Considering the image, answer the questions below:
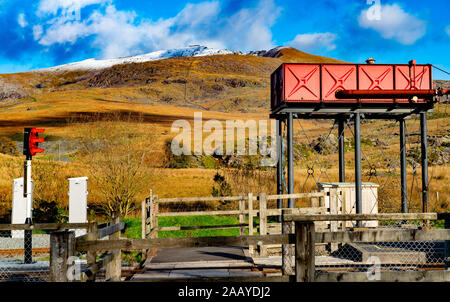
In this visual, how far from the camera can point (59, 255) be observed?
599 cm

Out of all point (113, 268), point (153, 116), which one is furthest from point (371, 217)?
point (153, 116)

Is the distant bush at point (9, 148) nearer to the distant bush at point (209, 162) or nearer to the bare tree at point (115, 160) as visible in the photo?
the distant bush at point (209, 162)

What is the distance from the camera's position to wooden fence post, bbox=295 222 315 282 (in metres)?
6.15

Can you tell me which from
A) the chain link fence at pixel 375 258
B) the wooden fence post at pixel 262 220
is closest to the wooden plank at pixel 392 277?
the chain link fence at pixel 375 258

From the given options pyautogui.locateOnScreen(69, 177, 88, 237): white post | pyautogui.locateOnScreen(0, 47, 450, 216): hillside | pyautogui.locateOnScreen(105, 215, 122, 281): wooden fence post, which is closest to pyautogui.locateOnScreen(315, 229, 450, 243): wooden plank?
pyautogui.locateOnScreen(105, 215, 122, 281): wooden fence post

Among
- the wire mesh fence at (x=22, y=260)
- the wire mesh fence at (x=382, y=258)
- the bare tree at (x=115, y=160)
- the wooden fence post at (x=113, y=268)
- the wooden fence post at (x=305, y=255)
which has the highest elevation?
the bare tree at (x=115, y=160)

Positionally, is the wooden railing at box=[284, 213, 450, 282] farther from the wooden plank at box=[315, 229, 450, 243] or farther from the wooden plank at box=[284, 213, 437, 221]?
the wooden plank at box=[284, 213, 437, 221]

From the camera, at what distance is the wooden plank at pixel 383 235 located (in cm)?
635

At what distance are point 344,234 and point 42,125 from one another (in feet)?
283

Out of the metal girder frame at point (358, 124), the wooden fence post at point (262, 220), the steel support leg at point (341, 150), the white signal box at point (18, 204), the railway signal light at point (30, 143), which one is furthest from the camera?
the steel support leg at point (341, 150)

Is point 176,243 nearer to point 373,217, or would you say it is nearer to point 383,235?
point 383,235

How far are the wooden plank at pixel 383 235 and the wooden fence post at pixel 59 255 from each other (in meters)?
3.35

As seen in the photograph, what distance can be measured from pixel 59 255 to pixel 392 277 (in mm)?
4511
